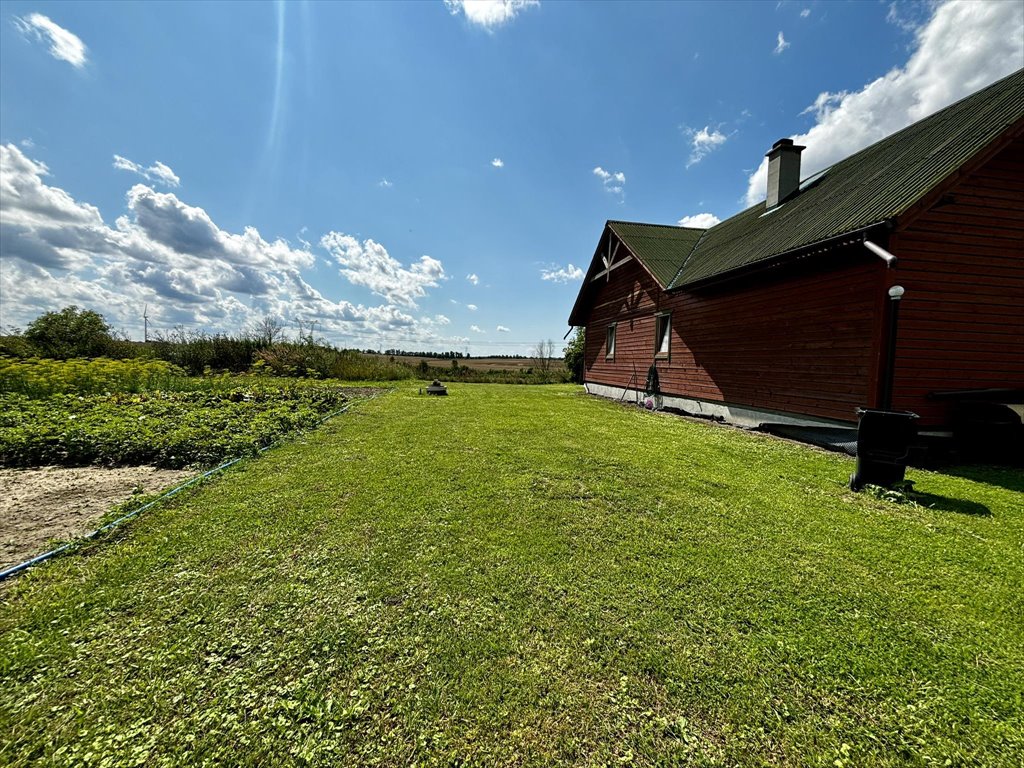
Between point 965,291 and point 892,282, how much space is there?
1336mm

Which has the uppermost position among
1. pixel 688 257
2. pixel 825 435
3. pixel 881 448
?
pixel 688 257

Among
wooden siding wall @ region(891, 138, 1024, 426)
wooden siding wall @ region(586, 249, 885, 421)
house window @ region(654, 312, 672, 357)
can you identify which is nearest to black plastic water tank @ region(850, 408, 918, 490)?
wooden siding wall @ region(586, 249, 885, 421)

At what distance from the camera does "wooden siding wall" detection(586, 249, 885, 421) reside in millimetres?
5965

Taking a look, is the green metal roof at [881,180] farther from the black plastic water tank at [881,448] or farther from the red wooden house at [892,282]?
the black plastic water tank at [881,448]

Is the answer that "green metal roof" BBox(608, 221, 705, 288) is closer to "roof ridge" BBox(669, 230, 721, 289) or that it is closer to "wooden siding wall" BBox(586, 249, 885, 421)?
"roof ridge" BBox(669, 230, 721, 289)

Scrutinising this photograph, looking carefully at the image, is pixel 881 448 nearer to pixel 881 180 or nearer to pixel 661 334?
pixel 881 180

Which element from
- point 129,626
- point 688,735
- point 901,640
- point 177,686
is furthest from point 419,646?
point 901,640

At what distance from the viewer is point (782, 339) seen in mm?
7297

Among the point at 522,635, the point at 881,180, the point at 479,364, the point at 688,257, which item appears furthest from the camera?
the point at 479,364

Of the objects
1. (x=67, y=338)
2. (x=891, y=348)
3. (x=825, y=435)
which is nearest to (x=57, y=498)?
(x=891, y=348)

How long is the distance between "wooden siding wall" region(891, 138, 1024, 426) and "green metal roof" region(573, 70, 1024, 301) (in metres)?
0.61

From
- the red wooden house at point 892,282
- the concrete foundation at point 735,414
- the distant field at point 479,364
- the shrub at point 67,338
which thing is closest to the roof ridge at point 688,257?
the red wooden house at point 892,282

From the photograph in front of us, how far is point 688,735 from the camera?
144cm

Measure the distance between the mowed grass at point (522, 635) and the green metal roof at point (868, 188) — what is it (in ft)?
14.0
